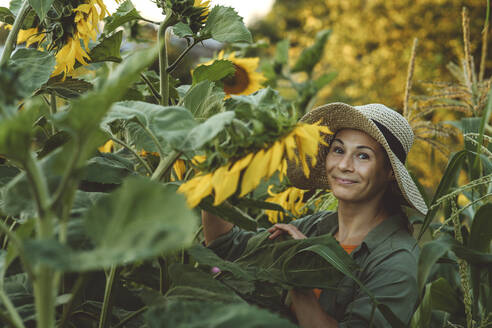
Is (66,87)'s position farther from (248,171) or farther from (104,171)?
(248,171)

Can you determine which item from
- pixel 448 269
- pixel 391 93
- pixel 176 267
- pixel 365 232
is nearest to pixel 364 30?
pixel 391 93

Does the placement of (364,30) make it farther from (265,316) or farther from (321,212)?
(265,316)

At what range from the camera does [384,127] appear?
1028 mm

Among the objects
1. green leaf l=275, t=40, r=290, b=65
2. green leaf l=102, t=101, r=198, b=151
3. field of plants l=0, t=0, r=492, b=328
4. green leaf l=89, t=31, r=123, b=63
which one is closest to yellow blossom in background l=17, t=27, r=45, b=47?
field of plants l=0, t=0, r=492, b=328

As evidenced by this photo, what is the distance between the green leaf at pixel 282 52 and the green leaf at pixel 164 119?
1444mm

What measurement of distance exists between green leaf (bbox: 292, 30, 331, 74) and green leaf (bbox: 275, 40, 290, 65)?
0.17ft

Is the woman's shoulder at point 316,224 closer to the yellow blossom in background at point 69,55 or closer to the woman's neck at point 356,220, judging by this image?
the woman's neck at point 356,220

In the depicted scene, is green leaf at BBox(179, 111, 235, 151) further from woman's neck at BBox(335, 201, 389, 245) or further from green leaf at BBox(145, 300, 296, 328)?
woman's neck at BBox(335, 201, 389, 245)

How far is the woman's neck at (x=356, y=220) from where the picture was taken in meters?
1.07

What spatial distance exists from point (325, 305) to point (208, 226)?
0.26 m

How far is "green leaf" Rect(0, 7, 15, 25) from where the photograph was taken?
79 cm

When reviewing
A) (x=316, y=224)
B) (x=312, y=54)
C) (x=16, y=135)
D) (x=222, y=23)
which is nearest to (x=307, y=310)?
(x=316, y=224)

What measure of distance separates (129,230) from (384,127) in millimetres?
791

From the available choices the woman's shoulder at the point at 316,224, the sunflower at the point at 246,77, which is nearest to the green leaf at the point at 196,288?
the woman's shoulder at the point at 316,224
